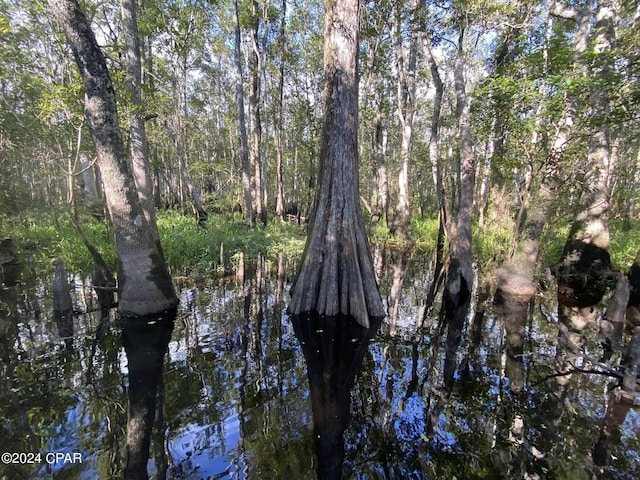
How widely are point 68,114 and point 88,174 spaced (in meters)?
19.0

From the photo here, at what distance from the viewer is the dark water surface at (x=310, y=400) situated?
8.82ft

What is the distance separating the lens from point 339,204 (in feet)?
19.5

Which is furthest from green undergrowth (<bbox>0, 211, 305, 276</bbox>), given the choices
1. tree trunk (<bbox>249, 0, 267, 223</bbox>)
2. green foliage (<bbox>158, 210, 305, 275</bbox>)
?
tree trunk (<bbox>249, 0, 267, 223</bbox>)

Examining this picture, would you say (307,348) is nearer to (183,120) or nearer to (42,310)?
(42,310)

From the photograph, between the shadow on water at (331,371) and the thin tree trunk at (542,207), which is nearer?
the shadow on water at (331,371)

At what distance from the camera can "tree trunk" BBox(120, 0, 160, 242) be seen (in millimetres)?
6836

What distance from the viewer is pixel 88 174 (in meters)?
22.0

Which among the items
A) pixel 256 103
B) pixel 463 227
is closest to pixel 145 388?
pixel 463 227

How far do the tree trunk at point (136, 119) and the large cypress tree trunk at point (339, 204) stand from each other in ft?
11.3

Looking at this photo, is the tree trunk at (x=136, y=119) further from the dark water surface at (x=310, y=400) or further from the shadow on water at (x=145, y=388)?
the dark water surface at (x=310, y=400)

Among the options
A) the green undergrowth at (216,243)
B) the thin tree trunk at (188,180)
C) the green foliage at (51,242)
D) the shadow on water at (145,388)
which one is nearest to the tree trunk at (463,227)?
the green undergrowth at (216,243)

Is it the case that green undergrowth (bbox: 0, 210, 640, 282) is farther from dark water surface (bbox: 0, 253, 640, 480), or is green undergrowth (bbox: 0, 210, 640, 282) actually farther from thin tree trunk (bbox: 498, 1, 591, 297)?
dark water surface (bbox: 0, 253, 640, 480)

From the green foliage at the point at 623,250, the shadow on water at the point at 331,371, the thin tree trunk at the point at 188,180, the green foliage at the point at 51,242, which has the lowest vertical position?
the shadow on water at the point at 331,371

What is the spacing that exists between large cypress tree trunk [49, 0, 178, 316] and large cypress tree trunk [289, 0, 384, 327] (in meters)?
2.47
